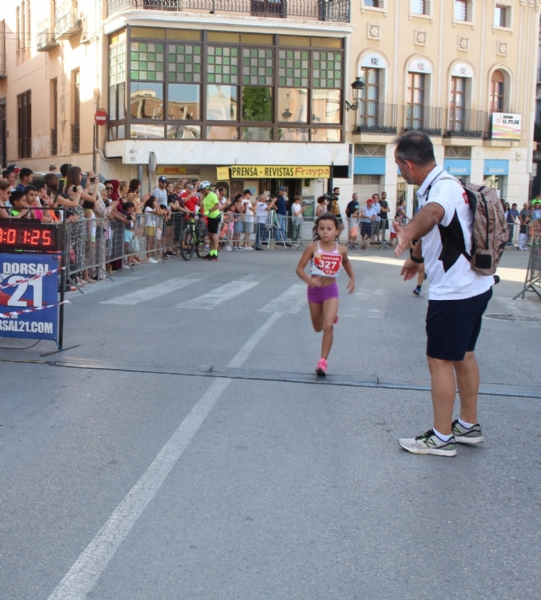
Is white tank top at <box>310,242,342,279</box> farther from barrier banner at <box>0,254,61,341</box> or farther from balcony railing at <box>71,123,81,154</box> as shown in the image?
balcony railing at <box>71,123,81,154</box>

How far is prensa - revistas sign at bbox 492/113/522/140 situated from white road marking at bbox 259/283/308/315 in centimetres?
2778

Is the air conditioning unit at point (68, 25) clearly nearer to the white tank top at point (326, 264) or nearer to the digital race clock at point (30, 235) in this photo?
the digital race clock at point (30, 235)

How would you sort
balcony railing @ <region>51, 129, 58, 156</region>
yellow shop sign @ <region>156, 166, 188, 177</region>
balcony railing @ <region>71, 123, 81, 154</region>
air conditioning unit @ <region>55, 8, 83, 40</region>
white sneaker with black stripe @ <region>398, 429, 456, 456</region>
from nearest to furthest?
white sneaker with black stripe @ <region>398, 429, 456, 456</region>, yellow shop sign @ <region>156, 166, 188, 177</region>, air conditioning unit @ <region>55, 8, 83, 40</region>, balcony railing @ <region>71, 123, 81, 154</region>, balcony railing @ <region>51, 129, 58, 156</region>

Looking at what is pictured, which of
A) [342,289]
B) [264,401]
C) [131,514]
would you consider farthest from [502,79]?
[131,514]

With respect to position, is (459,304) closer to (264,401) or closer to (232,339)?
(264,401)

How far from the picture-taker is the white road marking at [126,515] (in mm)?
3443

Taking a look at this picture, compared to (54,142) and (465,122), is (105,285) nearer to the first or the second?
(54,142)

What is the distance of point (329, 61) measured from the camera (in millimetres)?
33156

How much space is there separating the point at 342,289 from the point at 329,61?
19.6 metres

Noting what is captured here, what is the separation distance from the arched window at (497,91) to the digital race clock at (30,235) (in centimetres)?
3529

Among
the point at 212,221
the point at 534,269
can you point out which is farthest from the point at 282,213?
the point at 534,269

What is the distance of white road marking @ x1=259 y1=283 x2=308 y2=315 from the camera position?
478 inches

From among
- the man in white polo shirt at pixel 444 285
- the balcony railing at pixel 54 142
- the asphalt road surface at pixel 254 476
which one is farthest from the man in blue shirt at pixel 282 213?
the man in white polo shirt at pixel 444 285

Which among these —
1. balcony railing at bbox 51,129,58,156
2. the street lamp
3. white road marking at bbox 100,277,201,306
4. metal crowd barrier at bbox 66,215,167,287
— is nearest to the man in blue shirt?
metal crowd barrier at bbox 66,215,167,287
